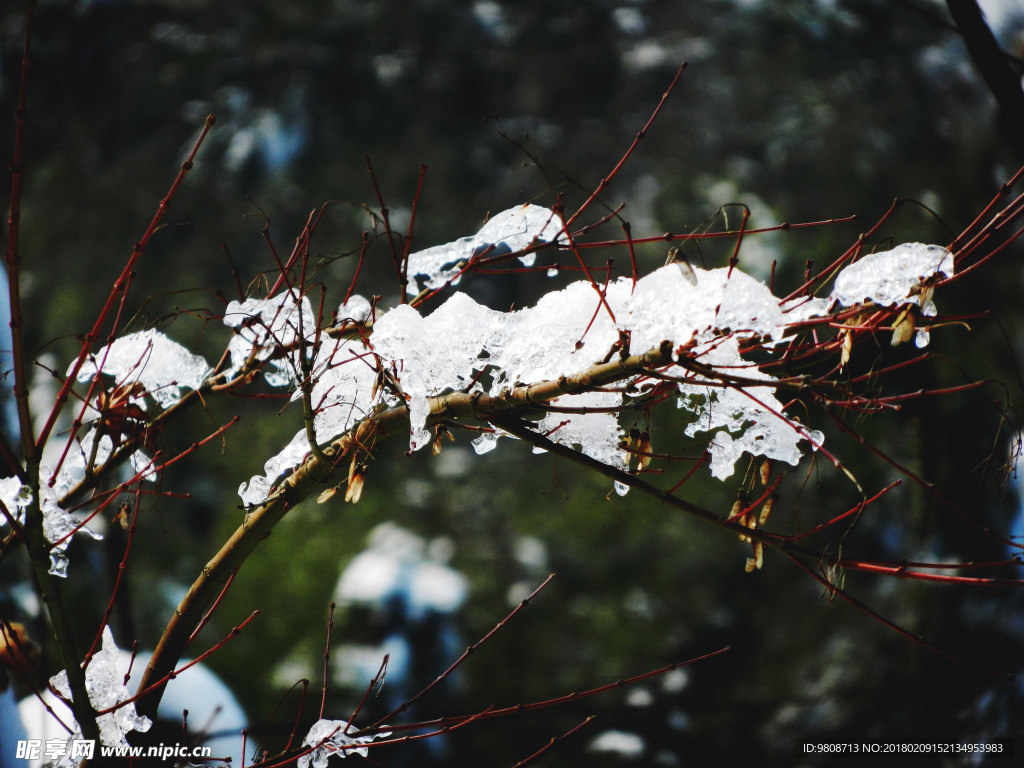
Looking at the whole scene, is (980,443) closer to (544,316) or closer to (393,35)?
(544,316)

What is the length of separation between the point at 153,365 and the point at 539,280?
3.41 m

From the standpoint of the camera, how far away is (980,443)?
4000mm

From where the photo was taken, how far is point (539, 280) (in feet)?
14.9

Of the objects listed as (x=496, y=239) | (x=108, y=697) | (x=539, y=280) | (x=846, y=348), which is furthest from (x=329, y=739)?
(x=539, y=280)

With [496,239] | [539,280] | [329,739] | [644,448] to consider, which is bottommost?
[539,280]

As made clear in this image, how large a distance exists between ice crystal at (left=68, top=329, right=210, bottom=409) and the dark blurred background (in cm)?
214

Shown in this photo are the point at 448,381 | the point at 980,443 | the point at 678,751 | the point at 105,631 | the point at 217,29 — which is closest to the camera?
the point at 448,381

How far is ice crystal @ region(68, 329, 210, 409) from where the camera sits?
1270mm

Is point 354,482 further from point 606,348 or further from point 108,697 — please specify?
point 108,697

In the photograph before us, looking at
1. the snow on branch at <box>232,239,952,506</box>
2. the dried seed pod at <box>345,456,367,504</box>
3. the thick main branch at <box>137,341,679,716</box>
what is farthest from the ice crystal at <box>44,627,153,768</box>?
the dried seed pod at <box>345,456,367,504</box>

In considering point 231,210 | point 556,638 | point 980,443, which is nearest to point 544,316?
point 556,638

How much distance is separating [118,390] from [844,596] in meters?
1.19

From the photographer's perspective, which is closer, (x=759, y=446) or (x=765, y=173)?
(x=759, y=446)

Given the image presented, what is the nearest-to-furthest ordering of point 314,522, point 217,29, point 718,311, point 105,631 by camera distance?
point 718,311
point 105,631
point 314,522
point 217,29
